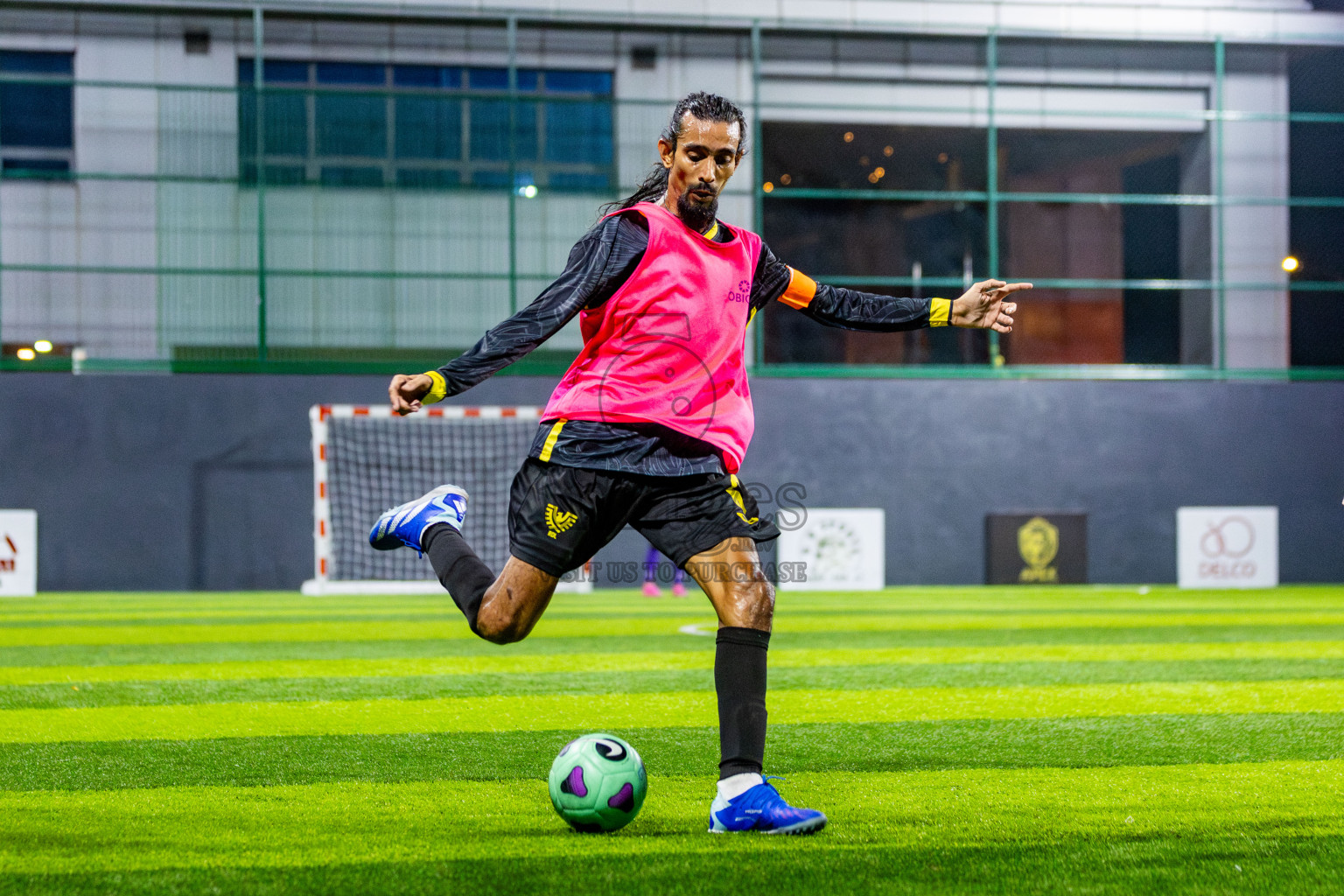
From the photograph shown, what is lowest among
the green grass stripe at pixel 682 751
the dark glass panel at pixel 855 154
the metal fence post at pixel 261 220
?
the green grass stripe at pixel 682 751

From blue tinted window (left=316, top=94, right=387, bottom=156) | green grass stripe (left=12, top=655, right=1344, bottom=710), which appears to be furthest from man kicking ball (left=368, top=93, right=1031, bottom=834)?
blue tinted window (left=316, top=94, right=387, bottom=156)

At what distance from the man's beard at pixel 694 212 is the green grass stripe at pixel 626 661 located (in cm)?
431

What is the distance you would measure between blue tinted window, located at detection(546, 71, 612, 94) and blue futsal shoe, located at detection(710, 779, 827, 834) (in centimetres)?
1651

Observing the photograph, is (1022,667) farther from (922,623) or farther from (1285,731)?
(922,623)

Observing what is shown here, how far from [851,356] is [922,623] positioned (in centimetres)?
935

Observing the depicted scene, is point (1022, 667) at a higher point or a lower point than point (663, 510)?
lower

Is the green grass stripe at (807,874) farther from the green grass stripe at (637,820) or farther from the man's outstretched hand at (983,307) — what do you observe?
the man's outstretched hand at (983,307)

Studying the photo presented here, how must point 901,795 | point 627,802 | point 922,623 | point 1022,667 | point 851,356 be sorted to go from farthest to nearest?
1. point 851,356
2. point 922,623
3. point 1022,667
4. point 901,795
5. point 627,802

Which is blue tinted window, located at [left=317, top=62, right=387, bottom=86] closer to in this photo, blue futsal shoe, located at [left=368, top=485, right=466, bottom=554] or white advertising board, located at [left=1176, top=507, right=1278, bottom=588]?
white advertising board, located at [left=1176, top=507, right=1278, bottom=588]

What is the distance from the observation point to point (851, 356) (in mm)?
19922

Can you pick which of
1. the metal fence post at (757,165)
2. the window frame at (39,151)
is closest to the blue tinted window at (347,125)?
the window frame at (39,151)

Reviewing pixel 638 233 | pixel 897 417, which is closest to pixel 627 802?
pixel 638 233

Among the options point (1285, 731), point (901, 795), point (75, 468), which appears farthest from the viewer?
point (75, 468)

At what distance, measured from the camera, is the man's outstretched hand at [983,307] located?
3961 mm
